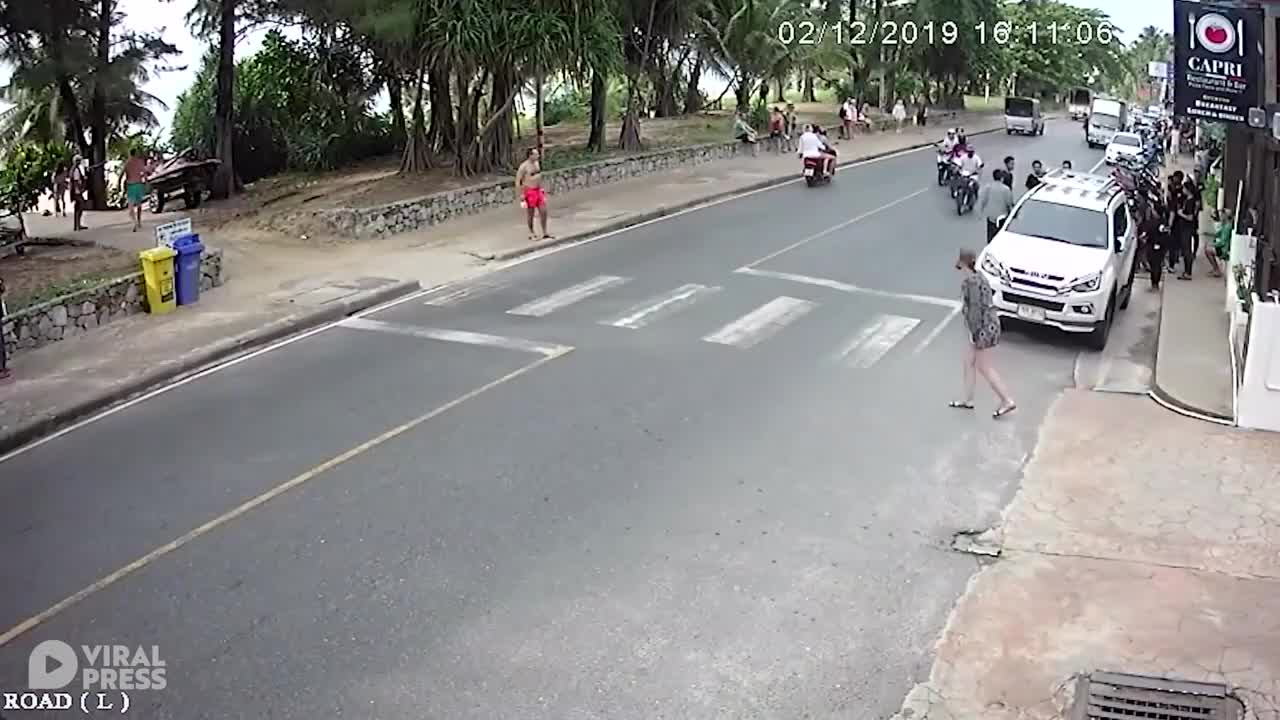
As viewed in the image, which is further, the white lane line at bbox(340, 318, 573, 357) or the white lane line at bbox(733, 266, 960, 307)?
the white lane line at bbox(733, 266, 960, 307)

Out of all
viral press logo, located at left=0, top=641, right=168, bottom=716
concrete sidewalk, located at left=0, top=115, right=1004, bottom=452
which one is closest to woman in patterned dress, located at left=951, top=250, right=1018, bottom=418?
Result: viral press logo, located at left=0, top=641, right=168, bottom=716

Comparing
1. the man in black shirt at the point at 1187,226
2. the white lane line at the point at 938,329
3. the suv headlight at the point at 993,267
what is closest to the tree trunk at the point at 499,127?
the white lane line at the point at 938,329

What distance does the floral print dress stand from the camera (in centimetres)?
1219

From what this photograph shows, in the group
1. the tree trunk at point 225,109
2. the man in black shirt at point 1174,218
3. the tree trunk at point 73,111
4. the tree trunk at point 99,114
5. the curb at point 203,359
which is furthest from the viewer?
the tree trunk at point 225,109

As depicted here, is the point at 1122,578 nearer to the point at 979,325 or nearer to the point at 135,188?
the point at 979,325

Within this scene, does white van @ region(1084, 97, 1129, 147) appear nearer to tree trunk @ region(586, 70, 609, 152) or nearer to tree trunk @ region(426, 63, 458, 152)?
tree trunk @ region(586, 70, 609, 152)

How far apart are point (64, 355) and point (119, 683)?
8324 millimetres

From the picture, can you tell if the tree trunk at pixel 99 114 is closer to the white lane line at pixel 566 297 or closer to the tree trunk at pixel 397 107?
the tree trunk at pixel 397 107

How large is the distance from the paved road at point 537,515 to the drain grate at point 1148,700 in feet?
3.28

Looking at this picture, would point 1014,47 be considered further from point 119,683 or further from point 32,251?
point 119,683

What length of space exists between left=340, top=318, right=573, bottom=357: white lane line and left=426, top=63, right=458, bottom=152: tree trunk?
1232 cm

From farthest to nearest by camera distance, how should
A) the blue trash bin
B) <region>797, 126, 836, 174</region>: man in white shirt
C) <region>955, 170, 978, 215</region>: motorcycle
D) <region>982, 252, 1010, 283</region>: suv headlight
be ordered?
1. <region>797, 126, 836, 174</region>: man in white shirt
2. <region>955, 170, 978, 215</region>: motorcycle
3. the blue trash bin
4. <region>982, 252, 1010, 283</region>: suv headlight

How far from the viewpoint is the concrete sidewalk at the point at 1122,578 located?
284 inches

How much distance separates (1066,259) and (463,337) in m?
7.48
